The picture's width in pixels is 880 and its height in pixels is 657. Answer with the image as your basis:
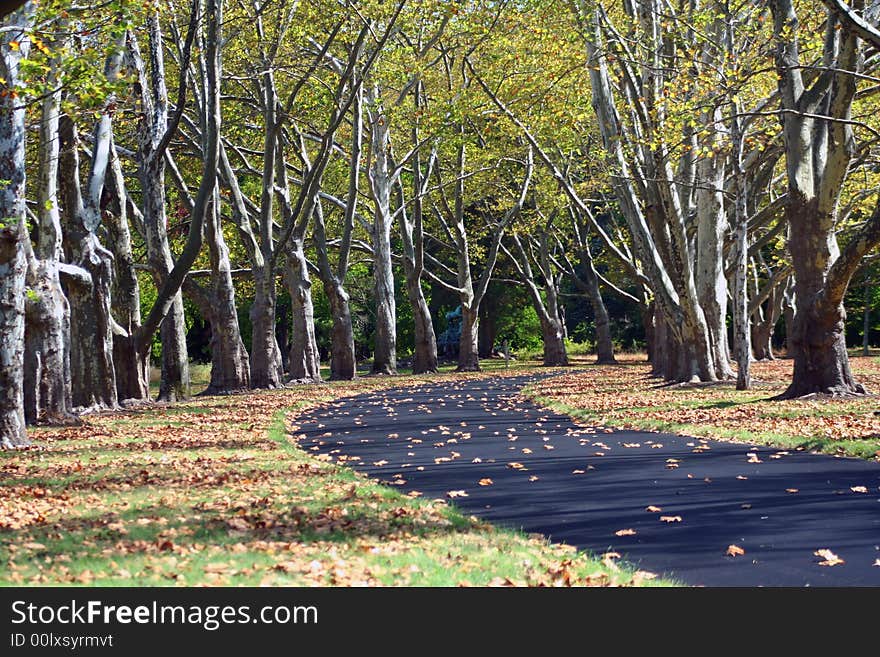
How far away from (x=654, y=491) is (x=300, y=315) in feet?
93.9

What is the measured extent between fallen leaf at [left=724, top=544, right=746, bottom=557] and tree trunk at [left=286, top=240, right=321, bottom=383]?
30.8m

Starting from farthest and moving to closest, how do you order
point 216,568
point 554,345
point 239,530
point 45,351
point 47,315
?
1. point 554,345
2. point 45,351
3. point 47,315
4. point 239,530
5. point 216,568

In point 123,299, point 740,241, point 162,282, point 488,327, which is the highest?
point 162,282

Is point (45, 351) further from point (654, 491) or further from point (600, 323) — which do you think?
point (600, 323)

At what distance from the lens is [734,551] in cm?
837

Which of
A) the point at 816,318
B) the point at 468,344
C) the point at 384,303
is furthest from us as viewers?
the point at 468,344

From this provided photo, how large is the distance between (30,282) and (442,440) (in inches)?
287

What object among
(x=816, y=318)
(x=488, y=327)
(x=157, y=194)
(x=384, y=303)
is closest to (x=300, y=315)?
(x=384, y=303)

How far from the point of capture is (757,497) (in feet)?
35.7

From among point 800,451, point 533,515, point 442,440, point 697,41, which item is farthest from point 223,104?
point 533,515

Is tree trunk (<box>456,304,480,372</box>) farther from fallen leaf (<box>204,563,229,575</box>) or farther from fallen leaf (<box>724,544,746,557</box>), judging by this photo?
fallen leaf (<box>204,563,229,575</box>)

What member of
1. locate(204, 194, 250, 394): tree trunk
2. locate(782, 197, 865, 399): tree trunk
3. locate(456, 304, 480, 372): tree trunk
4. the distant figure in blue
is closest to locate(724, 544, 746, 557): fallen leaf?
locate(782, 197, 865, 399): tree trunk

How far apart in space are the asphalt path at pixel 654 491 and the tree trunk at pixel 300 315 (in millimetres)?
18639

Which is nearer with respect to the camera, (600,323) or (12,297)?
(12,297)
